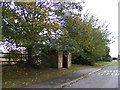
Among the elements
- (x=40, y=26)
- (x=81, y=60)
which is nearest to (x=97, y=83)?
(x=40, y=26)

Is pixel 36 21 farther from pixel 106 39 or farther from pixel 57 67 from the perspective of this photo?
pixel 106 39

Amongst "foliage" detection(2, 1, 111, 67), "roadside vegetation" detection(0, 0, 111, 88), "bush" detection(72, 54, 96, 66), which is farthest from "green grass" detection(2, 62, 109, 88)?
"bush" detection(72, 54, 96, 66)

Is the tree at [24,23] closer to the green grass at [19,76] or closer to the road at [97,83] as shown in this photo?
the green grass at [19,76]

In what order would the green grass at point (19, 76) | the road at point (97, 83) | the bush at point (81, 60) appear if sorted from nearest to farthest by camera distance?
1. the green grass at point (19, 76)
2. the road at point (97, 83)
3. the bush at point (81, 60)

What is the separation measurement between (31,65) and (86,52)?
19.7m

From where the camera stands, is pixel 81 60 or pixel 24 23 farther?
pixel 81 60

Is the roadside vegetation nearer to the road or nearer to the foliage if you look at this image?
the foliage

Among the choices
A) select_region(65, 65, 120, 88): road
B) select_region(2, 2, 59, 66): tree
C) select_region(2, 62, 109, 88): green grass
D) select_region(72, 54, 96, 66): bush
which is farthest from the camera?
select_region(72, 54, 96, 66): bush

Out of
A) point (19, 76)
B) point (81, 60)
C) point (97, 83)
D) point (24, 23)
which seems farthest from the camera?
point (81, 60)

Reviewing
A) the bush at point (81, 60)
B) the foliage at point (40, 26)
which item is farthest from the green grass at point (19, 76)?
the bush at point (81, 60)

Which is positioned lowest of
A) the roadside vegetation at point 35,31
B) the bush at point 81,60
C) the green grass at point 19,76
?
the bush at point 81,60

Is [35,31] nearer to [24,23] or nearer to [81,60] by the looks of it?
[24,23]

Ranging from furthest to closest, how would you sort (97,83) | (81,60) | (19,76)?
(81,60) < (19,76) < (97,83)

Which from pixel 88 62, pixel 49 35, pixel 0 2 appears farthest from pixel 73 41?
pixel 88 62
